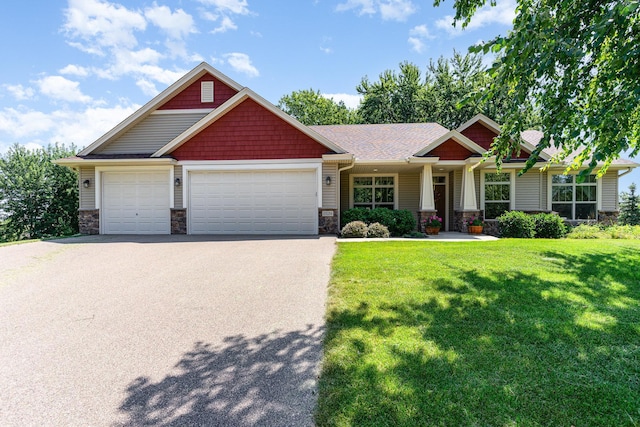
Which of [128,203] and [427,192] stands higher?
[427,192]

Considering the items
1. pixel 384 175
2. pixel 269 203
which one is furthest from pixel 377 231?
pixel 384 175

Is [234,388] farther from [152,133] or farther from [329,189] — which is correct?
[152,133]

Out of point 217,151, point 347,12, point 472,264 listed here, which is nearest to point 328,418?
point 472,264

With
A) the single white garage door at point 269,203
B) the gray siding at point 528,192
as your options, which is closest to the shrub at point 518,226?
the gray siding at point 528,192

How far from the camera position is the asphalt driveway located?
2.36 m

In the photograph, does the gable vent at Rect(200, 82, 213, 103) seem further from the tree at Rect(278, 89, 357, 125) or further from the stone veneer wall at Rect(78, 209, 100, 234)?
the tree at Rect(278, 89, 357, 125)

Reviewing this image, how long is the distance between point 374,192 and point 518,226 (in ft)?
19.4

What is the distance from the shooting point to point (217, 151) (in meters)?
12.1

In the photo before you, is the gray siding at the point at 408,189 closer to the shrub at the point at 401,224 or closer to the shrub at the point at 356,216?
the shrub at the point at 401,224

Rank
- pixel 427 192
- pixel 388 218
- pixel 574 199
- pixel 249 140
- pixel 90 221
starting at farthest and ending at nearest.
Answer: pixel 574 199
pixel 427 192
pixel 90 221
pixel 388 218
pixel 249 140

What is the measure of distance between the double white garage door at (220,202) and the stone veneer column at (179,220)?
160 mm

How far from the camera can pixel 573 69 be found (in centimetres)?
466

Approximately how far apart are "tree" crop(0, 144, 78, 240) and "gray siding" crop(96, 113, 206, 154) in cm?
467

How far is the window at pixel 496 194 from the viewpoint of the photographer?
13766 millimetres
